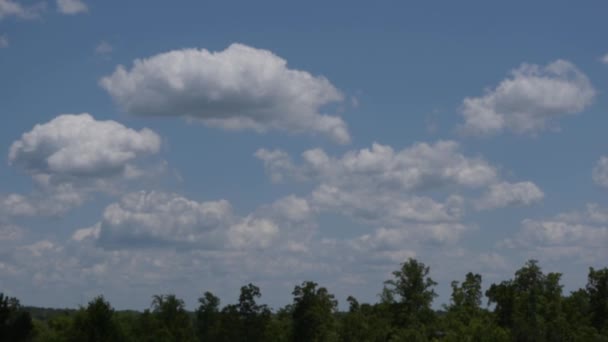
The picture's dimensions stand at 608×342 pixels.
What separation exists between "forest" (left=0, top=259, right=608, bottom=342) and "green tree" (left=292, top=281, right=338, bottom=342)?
0.37ft

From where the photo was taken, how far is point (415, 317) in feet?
271

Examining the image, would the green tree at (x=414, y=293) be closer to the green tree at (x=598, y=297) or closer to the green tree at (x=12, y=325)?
the green tree at (x=598, y=297)

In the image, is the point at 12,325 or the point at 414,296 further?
the point at 12,325

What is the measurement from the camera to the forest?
78.6 meters

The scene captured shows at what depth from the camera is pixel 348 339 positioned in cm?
8538

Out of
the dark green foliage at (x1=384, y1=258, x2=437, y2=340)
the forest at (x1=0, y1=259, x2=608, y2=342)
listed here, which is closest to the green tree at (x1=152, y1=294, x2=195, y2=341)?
the forest at (x1=0, y1=259, x2=608, y2=342)

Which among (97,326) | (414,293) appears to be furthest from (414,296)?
(97,326)

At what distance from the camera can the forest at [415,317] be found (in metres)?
78.6

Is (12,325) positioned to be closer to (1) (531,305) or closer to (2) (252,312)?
(2) (252,312)

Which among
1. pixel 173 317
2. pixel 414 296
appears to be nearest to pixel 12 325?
pixel 173 317

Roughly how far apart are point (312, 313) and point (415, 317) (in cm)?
1638

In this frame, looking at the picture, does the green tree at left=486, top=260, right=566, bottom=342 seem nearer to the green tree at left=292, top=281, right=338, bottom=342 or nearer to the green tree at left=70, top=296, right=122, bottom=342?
the green tree at left=292, top=281, right=338, bottom=342

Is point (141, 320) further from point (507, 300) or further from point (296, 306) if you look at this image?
point (507, 300)

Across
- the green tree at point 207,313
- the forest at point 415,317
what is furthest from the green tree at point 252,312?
the green tree at point 207,313
